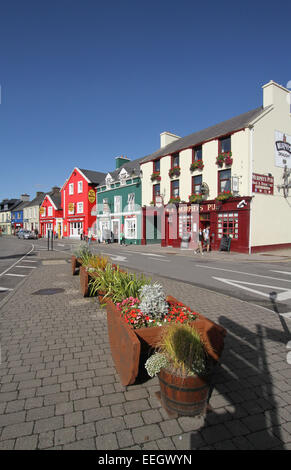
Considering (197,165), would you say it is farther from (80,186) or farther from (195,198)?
(80,186)

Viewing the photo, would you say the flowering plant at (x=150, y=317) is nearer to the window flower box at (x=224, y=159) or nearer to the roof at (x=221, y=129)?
the window flower box at (x=224, y=159)

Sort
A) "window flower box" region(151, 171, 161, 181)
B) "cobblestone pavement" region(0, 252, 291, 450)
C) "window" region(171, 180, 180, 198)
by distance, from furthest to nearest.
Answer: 1. "window flower box" region(151, 171, 161, 181)
2. "window" region(171, 180, 180, 198)
3. "cobblestone pavement" region(0, 252, 291, 450)

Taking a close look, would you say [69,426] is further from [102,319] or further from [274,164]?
[274,164]

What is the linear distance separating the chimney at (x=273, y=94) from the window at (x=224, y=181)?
5734 mm

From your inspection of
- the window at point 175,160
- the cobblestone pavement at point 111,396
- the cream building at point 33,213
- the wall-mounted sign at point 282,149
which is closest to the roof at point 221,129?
the window at point 175,160

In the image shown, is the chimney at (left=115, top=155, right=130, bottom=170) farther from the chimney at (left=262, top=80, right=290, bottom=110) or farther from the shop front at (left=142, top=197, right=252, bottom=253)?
the chimney at (left=262, top=80, right=290, bottom=110)

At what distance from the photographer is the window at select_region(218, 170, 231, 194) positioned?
2053cm

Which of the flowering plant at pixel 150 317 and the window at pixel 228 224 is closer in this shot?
the flowering plant at pixel 150 317

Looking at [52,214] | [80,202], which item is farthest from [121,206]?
A: [52,214]

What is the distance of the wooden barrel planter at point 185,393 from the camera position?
2.59 m

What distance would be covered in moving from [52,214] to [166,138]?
3036 cm

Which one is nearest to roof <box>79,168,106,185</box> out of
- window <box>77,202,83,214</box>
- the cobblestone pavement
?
window <box>77,202,83,214</box>

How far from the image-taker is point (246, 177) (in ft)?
62.2
